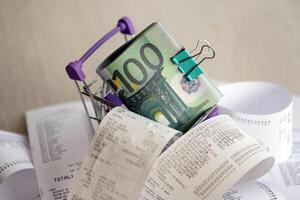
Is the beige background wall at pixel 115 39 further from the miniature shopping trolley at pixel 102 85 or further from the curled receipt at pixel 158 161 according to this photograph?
the curled receipt at pixel 158 161

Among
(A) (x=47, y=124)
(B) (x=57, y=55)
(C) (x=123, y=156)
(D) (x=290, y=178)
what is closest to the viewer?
(C) (x=123, y=156)

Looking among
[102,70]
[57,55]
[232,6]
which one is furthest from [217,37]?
[102,70]

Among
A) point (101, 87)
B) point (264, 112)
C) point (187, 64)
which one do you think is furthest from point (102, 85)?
point (264, 112)

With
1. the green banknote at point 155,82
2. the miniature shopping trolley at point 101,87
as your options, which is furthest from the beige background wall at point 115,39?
the green banknote at point 155,82

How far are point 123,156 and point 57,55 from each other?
0.43 metres

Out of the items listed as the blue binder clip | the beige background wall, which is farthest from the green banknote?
the beige background wall

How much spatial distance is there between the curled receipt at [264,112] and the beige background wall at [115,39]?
0.21m

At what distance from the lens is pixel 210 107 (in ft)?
2.14

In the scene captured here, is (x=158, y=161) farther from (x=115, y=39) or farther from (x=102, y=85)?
(x=115, y=39)

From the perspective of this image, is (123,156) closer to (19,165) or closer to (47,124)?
(19,165)

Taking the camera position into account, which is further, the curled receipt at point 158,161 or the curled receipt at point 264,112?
the curled receipt at point 264,112

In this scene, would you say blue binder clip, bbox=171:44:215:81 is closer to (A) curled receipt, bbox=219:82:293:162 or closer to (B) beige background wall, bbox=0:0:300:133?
(A) curled receipt, bbox=219:82:293:162

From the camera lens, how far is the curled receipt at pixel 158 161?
56cm

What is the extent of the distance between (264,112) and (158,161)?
0.24 metres
